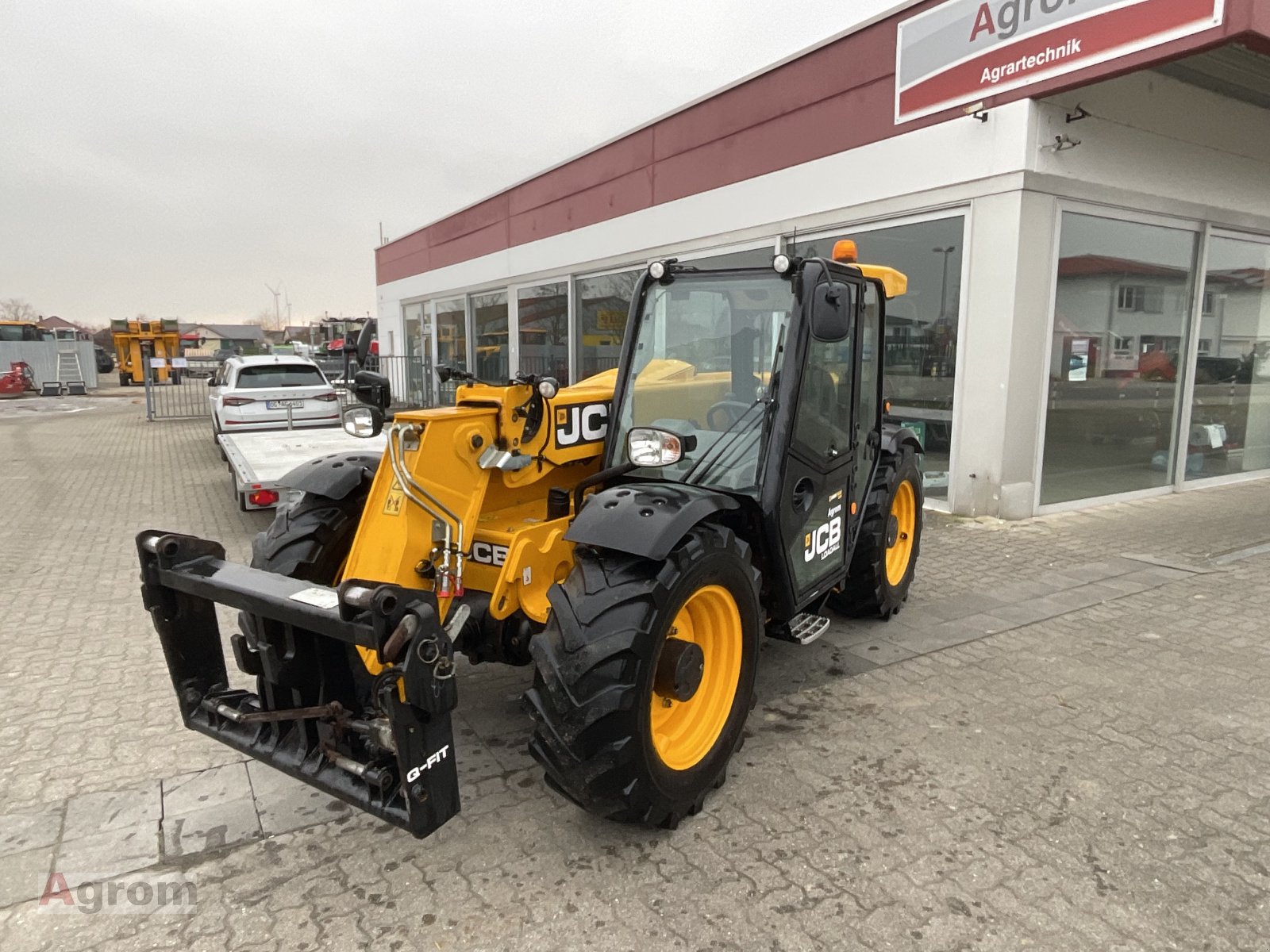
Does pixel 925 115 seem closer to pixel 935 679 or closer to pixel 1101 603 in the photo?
pixel 1101 603

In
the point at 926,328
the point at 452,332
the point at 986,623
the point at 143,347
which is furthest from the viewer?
the point at 143,347

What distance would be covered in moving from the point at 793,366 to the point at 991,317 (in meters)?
4.96

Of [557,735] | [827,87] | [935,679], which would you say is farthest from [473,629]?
[827,87]

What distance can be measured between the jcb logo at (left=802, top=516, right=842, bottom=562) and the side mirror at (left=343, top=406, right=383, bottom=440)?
193cm

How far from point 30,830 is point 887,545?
4.29 m

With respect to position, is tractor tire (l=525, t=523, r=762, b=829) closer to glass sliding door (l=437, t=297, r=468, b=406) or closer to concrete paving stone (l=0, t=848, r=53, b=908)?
concrete paving stone (l=0, t=848, r=53, b=908)

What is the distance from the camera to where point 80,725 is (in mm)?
3750

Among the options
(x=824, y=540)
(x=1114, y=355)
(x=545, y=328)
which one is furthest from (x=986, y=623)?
(x=545, y=328)

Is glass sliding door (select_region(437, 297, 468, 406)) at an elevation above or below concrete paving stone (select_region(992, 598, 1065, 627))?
above

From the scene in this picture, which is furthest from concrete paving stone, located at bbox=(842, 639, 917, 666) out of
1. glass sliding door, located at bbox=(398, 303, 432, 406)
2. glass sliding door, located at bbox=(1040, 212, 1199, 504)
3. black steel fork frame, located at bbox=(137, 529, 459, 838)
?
glass sliding door, located at bbox=(398, 303, 432, 406)

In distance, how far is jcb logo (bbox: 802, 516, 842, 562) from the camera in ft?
12.3

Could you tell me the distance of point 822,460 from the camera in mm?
3803

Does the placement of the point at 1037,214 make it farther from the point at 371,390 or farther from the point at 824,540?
the point at 371,390

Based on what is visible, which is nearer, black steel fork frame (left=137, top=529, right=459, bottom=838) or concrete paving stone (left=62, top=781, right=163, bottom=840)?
black steel fork frame (left=137, top=529, right=459, bottom=838)
